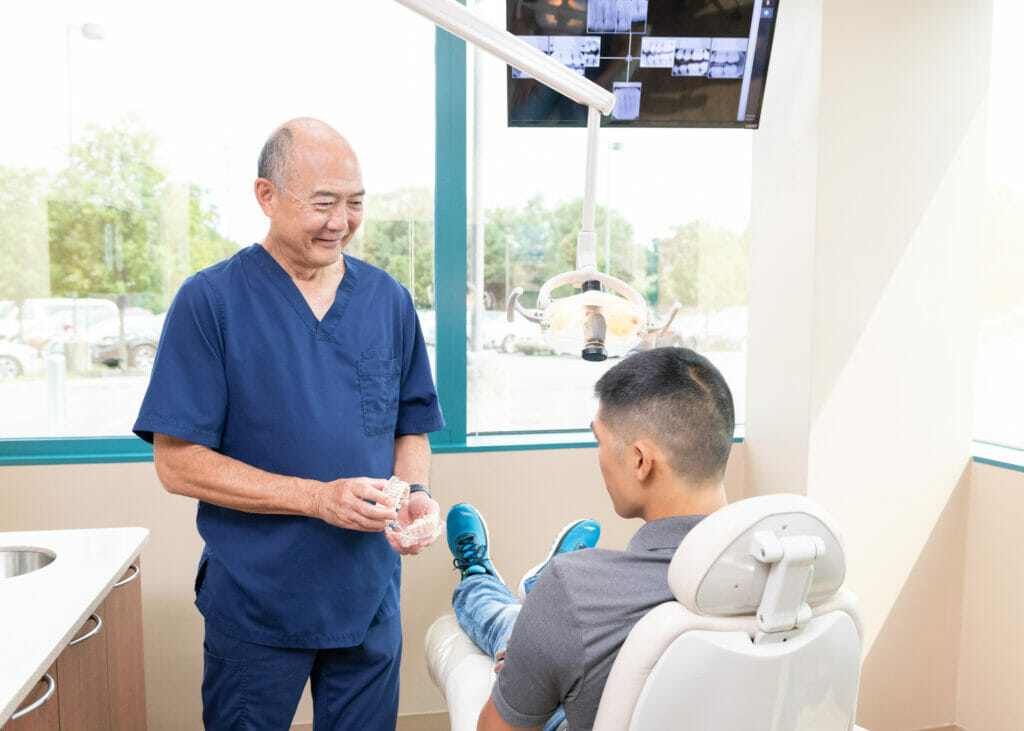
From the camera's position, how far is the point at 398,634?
1.74m

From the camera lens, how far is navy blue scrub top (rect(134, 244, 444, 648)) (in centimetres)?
153

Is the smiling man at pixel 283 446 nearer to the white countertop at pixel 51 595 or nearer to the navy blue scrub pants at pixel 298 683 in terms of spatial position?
the navy blue scrub pants at pixel 298 683

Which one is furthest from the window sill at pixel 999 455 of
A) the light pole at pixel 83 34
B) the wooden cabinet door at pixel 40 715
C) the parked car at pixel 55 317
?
the light pole at pixel 83 34

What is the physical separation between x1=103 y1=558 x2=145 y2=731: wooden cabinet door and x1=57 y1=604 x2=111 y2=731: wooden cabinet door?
1.5 inches

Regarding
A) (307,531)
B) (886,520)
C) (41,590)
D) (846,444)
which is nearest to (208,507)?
(307,531)

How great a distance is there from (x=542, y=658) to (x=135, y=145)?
78.3 inches

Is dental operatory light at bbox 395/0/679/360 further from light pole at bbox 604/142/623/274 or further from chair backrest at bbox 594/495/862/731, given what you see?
light pole at bbox 604/142/623/274

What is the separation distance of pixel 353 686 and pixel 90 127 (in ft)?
A: 5.66

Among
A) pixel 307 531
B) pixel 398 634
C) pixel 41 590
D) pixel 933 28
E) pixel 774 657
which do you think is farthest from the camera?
pixel 933 28

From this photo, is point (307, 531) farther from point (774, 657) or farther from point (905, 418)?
point (905, 418)

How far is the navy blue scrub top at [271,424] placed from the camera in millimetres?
1527

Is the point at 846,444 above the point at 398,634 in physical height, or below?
above

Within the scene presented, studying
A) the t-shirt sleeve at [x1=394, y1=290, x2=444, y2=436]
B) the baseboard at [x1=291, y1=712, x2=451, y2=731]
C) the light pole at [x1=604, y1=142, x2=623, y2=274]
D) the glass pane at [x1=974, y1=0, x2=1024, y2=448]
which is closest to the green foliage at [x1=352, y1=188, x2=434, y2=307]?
the light pole at [x1=604, y1=142, x2=623, y2=274]

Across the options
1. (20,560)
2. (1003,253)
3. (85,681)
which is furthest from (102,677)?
(1003,253)
